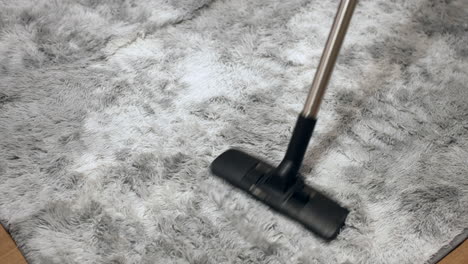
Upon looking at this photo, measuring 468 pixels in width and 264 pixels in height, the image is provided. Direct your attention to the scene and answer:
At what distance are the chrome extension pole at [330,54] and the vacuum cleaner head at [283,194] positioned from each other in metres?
0.16

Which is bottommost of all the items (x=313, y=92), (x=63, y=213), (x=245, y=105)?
(x=63, y=213)

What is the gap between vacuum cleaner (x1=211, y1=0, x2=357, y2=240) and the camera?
888 millimetres

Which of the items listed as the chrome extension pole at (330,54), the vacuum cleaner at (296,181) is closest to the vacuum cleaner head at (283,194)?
the vacuum cleaner at (296,181)

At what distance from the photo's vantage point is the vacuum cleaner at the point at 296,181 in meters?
0.89

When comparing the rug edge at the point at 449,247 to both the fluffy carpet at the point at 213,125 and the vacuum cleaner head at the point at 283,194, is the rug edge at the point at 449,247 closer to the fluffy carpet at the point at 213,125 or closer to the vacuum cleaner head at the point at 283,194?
the fluffy carpet at the point at 213,125

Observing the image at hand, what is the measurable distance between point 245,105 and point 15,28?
2.27 ft

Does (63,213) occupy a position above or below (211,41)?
below

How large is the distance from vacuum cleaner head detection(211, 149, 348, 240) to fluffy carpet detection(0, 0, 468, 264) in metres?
0.03

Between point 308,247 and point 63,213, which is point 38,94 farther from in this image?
point 308,247

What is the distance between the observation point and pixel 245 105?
1211 mm

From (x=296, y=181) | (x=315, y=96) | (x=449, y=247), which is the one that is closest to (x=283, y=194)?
(x=296, y=181)

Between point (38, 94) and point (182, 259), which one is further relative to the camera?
point (38, 94)

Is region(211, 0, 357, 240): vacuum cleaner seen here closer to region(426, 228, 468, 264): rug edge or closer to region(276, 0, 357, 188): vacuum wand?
region(276, 0, 357, 188): vacuum wand

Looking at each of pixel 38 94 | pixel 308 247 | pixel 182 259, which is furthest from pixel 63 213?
pixel 308 247
